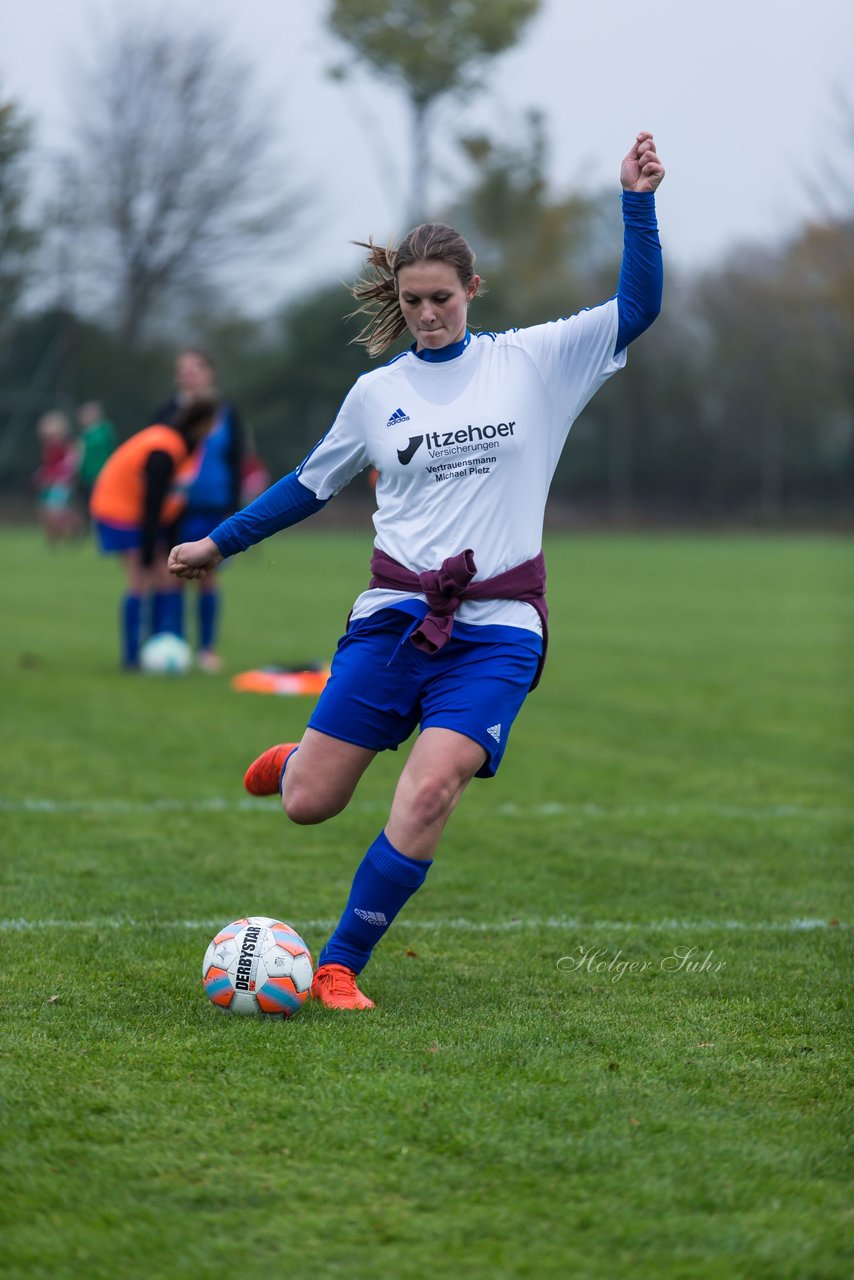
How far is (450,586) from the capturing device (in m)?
4.03

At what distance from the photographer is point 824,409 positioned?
43938 mm

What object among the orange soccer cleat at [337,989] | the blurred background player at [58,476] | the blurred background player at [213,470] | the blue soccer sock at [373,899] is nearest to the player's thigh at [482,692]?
the blue soccer sock at [373,899]

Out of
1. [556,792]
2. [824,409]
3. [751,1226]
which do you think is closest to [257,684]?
[556,792]

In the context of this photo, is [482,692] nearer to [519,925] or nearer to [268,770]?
[268,770]

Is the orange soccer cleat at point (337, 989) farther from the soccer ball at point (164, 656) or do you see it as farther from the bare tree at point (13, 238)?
the bare tree at point (13, 238)

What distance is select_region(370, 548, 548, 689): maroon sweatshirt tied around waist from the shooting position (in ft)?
13.2

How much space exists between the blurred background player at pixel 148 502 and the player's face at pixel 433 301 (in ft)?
22.0

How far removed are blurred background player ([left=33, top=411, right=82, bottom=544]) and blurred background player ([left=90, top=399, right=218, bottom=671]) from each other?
58.4 feet

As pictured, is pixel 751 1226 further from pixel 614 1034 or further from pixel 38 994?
pixel 38 994

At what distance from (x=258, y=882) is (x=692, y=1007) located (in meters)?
1.94

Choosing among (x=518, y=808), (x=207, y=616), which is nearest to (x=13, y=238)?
(x=207, y=616)

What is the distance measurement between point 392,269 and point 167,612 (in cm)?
775

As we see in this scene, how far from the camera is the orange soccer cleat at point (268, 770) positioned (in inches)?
177

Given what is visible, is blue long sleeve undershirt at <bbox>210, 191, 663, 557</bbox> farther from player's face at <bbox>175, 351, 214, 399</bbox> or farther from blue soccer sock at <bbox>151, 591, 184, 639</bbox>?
blue soccer sock at <bbox>151, 591, 184, 639</bbox>
